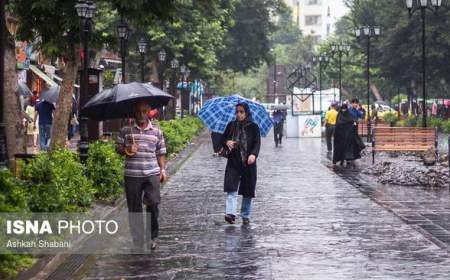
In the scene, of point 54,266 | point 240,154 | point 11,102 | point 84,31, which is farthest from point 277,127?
point 54,266

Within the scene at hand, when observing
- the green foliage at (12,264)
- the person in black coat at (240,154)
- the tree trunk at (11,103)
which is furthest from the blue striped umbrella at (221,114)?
the green foliage at (12,264)

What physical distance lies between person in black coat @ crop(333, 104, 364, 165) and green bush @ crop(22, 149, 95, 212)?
12.1m

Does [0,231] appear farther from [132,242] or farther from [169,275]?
[132,242]

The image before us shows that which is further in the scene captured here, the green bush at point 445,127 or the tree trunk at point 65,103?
the green bush at point 445,127

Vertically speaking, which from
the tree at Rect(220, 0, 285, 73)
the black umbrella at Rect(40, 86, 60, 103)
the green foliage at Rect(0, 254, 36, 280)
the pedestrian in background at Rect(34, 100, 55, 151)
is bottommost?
the green foliage at Rect(0, 254, 36, 280)

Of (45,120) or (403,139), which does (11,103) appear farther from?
(45,120)

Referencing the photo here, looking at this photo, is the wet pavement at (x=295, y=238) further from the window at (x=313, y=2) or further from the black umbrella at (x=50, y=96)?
the window at (x=313, y=2)

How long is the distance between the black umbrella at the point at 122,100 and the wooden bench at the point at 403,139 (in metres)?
13.9

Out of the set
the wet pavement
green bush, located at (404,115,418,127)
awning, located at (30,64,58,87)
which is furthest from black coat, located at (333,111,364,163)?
green bush, located at (404,115,418,127)

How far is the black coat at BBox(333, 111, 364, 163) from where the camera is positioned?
23844mm

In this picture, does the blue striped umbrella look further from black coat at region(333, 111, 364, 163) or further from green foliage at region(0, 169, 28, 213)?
Result: black coat at region(333, 111, 364, 163)

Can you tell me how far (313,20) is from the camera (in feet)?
526

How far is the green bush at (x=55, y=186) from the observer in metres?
10.2

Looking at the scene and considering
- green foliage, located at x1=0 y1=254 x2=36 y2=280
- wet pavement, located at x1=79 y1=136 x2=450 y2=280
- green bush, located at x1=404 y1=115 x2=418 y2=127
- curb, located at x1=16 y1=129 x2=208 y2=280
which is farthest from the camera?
green bush, located at x1=404 y1=115 x2=418 y2=127
